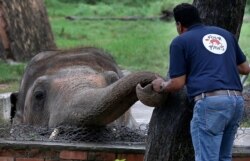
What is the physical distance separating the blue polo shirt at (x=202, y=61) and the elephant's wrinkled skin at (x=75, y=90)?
1.81ft

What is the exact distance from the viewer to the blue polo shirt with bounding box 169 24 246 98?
6664mm

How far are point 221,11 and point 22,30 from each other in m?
10.5

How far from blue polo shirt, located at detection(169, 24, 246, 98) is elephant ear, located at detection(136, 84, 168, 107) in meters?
0.22

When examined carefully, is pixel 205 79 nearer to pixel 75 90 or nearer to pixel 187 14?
pixel 187 14

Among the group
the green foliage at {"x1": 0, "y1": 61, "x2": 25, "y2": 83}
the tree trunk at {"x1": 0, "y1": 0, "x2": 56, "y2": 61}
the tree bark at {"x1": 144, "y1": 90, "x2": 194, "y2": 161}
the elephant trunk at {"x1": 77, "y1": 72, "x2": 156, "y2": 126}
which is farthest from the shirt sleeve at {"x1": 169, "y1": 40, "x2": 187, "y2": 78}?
the tree trunk at {"x1": 0, "y1": 0, "x2": 56, "y2": 61}

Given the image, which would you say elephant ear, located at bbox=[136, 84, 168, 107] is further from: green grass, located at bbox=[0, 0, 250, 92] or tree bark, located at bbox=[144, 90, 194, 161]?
green grass, located at bbox=[0, 0, 250, 92]

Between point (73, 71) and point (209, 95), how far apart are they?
303cm

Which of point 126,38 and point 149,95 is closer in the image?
point 149,95

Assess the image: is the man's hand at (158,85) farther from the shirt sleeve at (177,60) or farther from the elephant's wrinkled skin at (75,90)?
the elephant's wrinkled skin at (75,90)

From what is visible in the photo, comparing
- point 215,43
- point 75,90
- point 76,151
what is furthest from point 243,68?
point 75,90

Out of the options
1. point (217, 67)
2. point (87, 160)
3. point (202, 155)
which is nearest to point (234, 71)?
point (217, 67)

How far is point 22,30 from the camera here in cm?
1769

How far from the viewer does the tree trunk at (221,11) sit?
24.5 feet

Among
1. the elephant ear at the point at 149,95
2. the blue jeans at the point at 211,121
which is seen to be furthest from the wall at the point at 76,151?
the blue jeans at the point at 211,121
